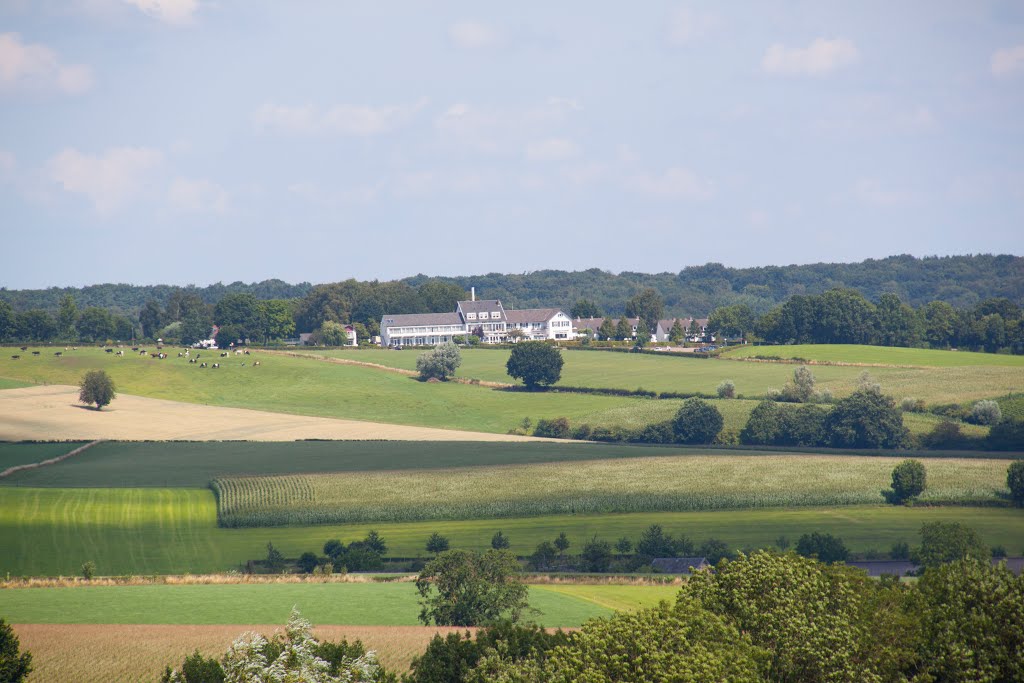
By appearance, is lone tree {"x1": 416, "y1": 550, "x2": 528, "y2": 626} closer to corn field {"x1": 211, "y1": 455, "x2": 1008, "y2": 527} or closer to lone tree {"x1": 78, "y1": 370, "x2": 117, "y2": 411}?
corn field {"x1": 211, "y1": 455, "x2": 1008, "y2": 527}

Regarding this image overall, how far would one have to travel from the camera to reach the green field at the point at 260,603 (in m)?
43.3

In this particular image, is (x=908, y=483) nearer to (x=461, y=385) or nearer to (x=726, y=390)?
(x=726, y=390)

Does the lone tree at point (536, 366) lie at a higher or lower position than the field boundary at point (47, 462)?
higher

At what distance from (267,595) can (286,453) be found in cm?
4174

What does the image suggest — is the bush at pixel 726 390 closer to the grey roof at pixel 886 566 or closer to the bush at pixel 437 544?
the grey roof at pixel 886 566

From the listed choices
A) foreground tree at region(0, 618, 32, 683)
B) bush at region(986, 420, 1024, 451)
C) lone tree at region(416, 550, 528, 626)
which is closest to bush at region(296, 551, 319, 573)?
lone tree at region(416, 550, 528, 626)

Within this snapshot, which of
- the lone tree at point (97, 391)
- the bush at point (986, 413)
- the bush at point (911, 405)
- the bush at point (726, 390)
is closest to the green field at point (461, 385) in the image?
the bush at point (911, 405)

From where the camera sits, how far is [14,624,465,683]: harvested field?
112 ft

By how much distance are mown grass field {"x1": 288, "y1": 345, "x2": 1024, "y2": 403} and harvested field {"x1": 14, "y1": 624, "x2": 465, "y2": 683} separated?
83.6 metres

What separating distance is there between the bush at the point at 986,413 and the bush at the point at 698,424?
2343cm

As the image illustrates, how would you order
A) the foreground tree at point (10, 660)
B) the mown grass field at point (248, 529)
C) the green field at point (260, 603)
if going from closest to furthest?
the foreground tree at point (10, 660) < the green field at point (260, 603) < the mown grass field at point (248, 529)

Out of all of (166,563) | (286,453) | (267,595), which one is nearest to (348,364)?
(286,453)

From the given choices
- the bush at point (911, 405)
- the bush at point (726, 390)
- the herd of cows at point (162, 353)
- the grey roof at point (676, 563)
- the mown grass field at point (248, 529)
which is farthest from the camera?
the herd of cows at point (162, 353)

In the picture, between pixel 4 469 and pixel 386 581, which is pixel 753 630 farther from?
pixel 4 469
